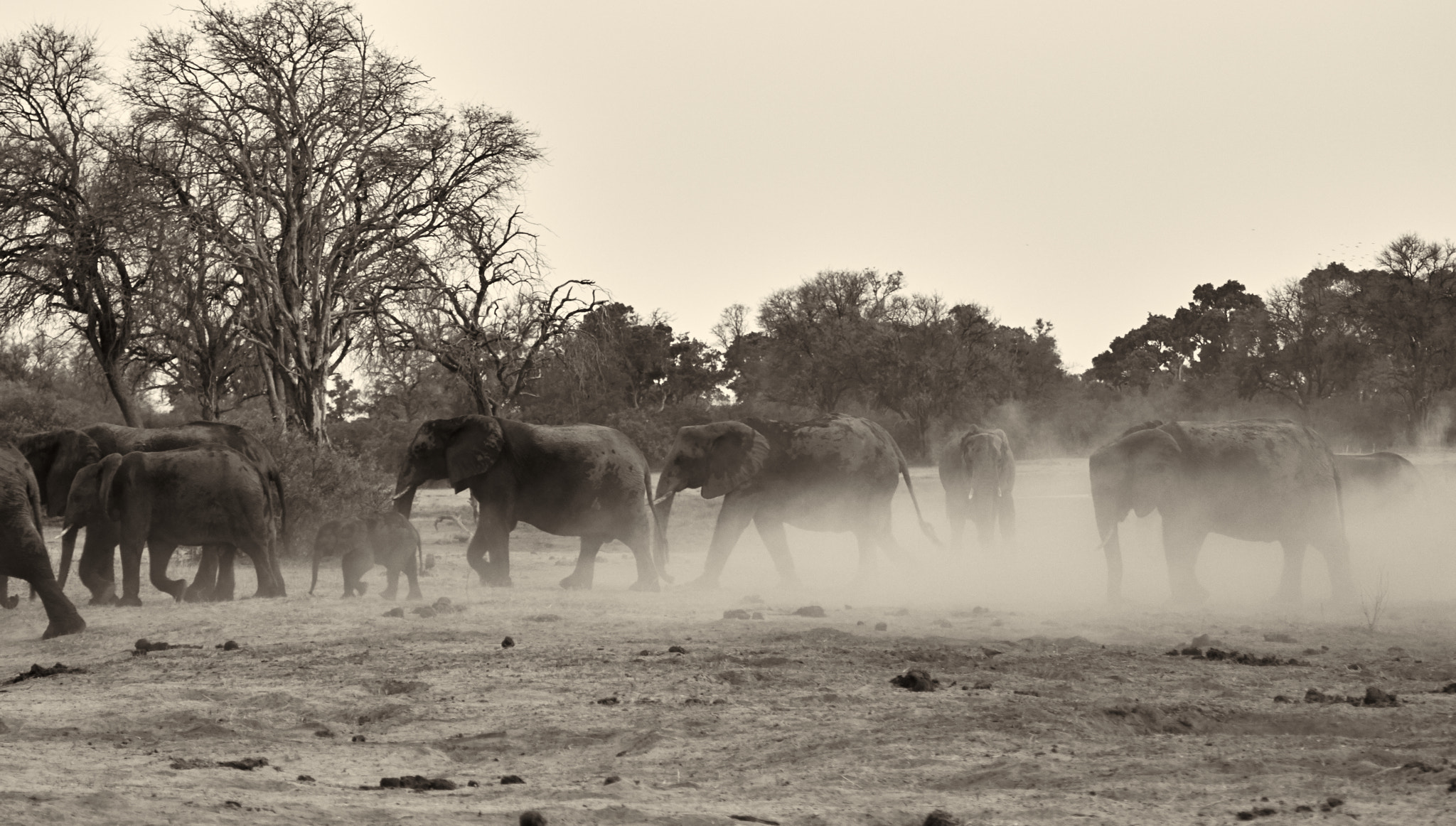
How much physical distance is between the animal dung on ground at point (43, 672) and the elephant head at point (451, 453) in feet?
18.2

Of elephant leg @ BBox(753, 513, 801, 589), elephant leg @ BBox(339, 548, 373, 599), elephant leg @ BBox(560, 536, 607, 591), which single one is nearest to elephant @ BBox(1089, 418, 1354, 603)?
elephant leg @ BBox(753, 513, 801, 589)

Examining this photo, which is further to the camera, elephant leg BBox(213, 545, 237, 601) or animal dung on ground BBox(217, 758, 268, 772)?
elephant leg BBox(213, 545, 237, 601)

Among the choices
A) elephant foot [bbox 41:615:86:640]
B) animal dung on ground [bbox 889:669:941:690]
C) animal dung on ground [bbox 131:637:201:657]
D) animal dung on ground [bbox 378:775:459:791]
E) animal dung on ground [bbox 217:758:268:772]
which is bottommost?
animal dung on ground [bbox 378:775:459:791]

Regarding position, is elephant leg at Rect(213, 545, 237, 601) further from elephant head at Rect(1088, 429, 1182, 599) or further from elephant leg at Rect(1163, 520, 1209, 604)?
elephant leg at Rect(1163, 520, 1209, 604)

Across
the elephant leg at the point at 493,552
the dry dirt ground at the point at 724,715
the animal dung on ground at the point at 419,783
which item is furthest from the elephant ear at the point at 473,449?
the animal dung on ground at the point at 419,783

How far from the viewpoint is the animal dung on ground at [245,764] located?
633 cm

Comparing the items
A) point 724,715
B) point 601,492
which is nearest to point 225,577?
point 601,492

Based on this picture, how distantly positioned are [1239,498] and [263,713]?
9635mm

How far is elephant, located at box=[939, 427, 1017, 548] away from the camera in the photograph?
20.7 m

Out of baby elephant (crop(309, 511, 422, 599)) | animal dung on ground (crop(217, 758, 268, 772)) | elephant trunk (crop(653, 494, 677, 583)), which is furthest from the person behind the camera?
elephant trunk (crop(653, 494, 677, 583))

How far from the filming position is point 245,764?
6.35 metres

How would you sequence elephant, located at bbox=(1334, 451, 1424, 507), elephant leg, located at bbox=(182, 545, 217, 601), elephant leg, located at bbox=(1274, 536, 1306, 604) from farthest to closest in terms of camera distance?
1. elephant, located at bbox=(1334, 451, 1424, 507)
2. elephant leg, located at bbox=(1274, 536, 1306, 604)
3. elephant leg, located at bbox=(182, 545, 217, 601)

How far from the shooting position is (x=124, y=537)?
12.9 m

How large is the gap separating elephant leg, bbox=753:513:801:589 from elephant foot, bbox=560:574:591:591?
1954 millimetres
